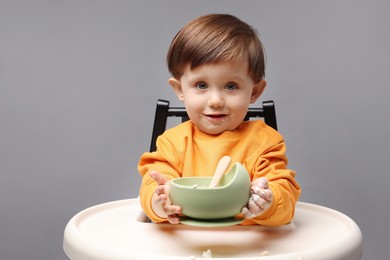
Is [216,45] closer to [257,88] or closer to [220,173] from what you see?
[257,88]

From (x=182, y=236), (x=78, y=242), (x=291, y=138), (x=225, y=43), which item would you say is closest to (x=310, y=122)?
(x=291, y=138)

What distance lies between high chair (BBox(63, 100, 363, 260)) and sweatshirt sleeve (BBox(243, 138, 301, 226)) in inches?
1.3

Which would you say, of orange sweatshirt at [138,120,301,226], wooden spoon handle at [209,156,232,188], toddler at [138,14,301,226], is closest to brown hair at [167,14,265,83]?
toddler at [138,14,301,226]

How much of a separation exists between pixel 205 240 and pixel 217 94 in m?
0.31

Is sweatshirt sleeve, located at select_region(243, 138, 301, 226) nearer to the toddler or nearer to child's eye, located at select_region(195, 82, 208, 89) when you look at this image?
the toddler

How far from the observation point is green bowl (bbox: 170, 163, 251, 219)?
0.87m

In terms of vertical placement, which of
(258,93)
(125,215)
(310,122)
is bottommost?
(125,215)

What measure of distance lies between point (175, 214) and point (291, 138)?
963 mm

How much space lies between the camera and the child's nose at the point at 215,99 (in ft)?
3.70

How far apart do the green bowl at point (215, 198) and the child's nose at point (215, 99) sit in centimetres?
26

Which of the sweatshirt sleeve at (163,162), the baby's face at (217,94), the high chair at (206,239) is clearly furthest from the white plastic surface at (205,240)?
the baby's face at (217,94)

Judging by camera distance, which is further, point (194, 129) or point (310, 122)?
point (310, 122)

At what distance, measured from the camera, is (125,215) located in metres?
1.19

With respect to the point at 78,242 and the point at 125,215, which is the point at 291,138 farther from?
the point at 78,242
